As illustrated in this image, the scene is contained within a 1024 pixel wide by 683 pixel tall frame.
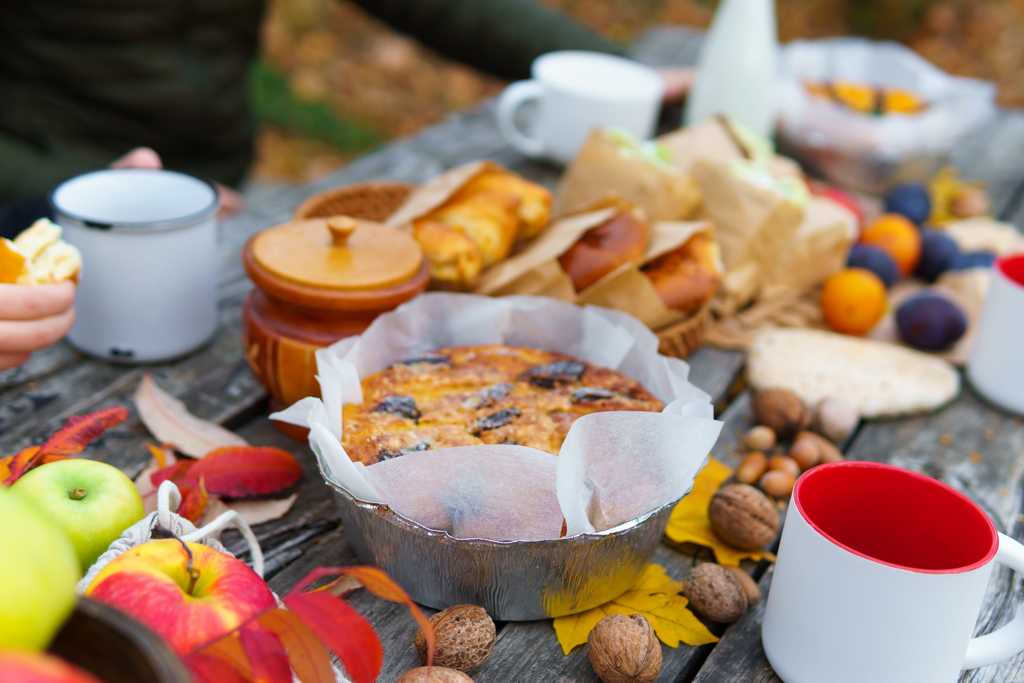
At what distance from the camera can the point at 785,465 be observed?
1.04m

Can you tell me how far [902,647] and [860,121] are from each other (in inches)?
49.4

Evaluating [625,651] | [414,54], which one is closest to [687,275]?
[625,651]

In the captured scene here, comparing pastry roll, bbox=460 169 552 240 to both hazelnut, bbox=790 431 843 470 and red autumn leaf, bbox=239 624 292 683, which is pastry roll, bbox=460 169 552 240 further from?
red autumn leaf, bbox=239 624 292 683

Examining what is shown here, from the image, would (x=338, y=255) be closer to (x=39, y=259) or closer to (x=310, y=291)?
(x=310, y=291)

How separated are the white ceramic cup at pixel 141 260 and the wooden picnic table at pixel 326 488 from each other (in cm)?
4

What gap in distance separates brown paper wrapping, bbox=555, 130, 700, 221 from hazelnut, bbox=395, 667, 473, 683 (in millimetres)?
745

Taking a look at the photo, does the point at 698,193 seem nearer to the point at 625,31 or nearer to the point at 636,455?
the point at 636,455

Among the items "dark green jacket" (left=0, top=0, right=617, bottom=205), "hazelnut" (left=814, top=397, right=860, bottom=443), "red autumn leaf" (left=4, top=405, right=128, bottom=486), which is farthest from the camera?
"dark green jacket" (left=0, top=0, right=617, bottom=205)

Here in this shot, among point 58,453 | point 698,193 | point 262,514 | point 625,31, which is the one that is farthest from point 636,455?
point 625,31

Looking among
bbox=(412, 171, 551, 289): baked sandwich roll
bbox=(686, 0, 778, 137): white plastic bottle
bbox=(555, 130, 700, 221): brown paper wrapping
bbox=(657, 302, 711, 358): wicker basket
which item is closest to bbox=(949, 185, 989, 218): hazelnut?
bbox=(686, 0, 778, 137): white plastic bottle

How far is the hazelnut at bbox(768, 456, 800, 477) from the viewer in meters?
1.03

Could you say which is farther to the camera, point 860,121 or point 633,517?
point 860,121

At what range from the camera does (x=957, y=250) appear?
1488mm

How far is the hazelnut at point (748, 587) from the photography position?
85 cm
